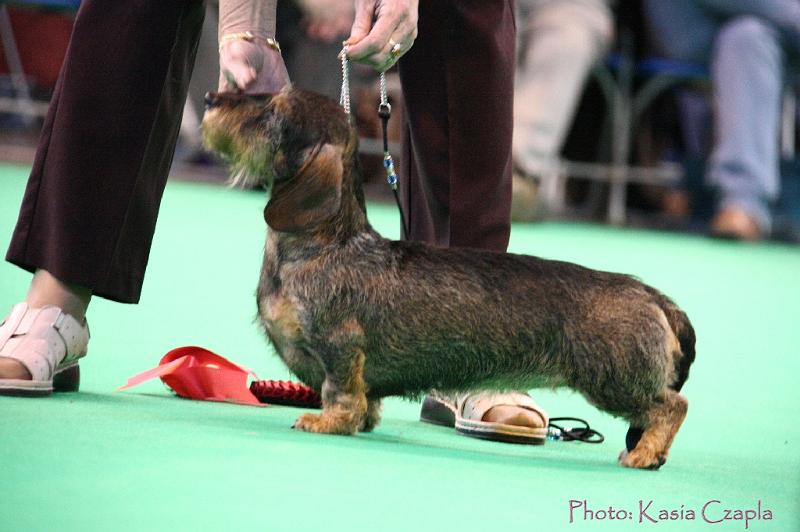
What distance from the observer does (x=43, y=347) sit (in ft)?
9.37

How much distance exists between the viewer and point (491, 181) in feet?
10.6

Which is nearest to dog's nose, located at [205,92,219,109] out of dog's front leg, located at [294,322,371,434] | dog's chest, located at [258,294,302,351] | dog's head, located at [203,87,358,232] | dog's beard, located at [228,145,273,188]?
dog's head, located at [203,87,358,232]

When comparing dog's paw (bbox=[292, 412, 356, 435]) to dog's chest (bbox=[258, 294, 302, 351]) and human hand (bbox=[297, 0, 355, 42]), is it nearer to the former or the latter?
dog's chest (bbox=[258, 294, 302, 351])

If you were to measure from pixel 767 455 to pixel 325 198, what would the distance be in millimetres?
1132

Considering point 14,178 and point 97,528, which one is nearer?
point 97,528

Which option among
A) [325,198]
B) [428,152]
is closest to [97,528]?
[325,198]

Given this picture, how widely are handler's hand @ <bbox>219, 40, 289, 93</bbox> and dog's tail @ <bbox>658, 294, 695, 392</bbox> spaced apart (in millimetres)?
936

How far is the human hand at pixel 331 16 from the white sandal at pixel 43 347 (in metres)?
5.70

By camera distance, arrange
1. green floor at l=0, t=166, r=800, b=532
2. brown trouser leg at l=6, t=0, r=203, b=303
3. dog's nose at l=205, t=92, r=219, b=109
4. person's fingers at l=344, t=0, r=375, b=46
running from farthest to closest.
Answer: brown trouser leg at l=6, t=0, r=203, b=303
person's fingers at l=344, t=0, r=375, b=46
dog's nose at l=205, t=92, r=219, b=109
green floor at l=0, t=166, r=800, b=532

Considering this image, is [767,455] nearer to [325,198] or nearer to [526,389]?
[526,389]

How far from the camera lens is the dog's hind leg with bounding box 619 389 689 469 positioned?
271cm

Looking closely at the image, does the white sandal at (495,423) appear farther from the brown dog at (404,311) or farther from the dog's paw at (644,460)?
the dog's paw at (644,460)

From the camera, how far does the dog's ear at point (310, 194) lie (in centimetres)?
269

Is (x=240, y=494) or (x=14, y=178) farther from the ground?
(x=14, y=178)
